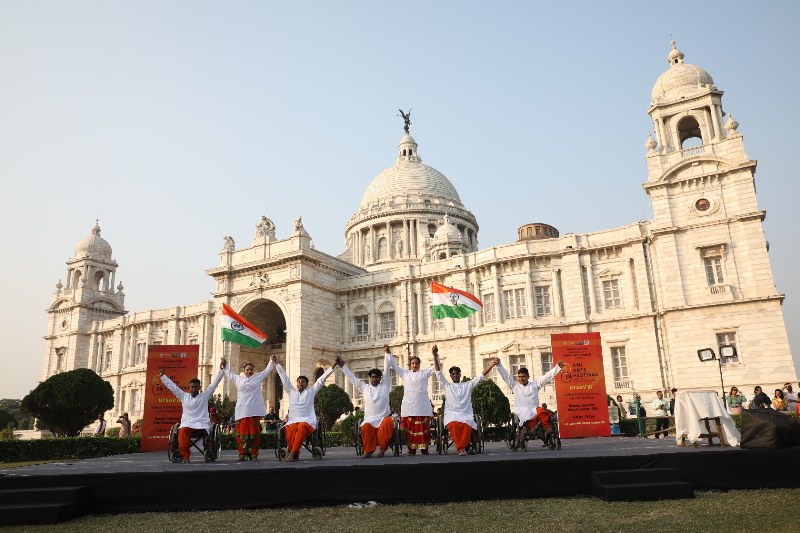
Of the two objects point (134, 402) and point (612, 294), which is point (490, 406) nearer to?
point (612, 294)

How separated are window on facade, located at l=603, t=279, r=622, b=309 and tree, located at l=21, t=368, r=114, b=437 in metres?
28.7

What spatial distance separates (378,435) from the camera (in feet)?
40.0

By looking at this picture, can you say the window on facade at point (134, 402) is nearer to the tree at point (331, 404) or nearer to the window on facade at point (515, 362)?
the tree at point (331, 404)

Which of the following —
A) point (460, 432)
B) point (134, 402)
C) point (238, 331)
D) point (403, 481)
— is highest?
point (238, 331)

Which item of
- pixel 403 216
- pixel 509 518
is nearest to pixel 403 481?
pixel 509 518

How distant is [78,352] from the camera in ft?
180

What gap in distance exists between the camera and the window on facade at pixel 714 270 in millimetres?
29344

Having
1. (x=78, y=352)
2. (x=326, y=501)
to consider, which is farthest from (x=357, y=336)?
(x=326, y=501)

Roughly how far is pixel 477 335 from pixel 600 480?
95.3 ft

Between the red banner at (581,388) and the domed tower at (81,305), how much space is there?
50.0 m

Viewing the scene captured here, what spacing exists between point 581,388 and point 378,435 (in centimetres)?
891

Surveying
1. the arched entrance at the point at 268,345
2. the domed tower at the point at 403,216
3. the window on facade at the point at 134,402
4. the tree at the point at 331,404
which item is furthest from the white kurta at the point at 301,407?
the window on facade at the point at 134,402

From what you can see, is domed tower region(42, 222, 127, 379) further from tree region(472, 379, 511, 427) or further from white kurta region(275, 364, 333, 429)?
white kurta region(275, 364, 333, 429)

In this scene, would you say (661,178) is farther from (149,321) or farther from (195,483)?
(149,321)
